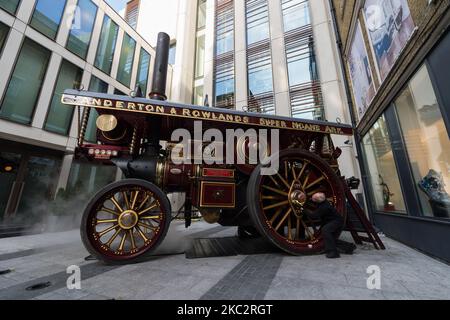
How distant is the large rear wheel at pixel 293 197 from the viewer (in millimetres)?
3895

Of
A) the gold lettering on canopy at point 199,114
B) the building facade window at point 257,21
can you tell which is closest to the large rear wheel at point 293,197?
the gold lettering on canopy at point 199,114

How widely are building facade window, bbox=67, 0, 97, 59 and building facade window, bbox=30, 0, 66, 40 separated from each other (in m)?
0.66

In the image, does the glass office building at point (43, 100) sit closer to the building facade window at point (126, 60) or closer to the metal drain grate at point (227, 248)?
the building facade window at point (126, 60)

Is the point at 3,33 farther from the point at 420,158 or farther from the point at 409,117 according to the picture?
the point at 420,158

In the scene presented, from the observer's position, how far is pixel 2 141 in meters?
8.29

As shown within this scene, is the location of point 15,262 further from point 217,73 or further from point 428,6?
point 217,73

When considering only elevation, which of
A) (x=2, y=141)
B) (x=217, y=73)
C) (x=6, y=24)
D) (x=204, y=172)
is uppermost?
(x=217, y=73)

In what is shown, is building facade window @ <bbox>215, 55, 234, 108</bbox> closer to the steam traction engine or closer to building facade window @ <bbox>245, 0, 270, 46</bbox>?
building facade window @ <bbox>245, 0, 270, 46</bbox>

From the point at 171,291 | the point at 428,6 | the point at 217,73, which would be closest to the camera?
the point at 171,291

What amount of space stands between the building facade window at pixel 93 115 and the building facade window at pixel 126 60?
58.1 inches
